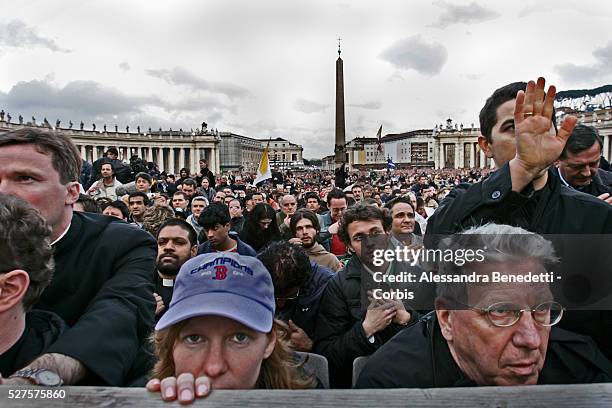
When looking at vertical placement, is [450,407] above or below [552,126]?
below

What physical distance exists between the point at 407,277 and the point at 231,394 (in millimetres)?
782

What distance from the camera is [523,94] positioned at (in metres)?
1.89

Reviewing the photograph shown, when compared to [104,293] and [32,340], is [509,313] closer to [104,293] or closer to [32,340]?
[104,293]

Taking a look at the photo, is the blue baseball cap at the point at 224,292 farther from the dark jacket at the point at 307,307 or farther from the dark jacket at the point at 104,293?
the dark jacket at the point at 307,307

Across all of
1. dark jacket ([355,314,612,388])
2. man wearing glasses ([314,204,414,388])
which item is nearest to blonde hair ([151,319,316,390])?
dark jacket ([355,314,612,388])

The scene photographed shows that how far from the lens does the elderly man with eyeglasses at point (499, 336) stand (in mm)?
1610

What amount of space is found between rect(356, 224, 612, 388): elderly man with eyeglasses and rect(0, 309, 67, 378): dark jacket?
121 cm

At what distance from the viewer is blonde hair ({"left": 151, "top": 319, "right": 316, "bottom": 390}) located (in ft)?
5.92

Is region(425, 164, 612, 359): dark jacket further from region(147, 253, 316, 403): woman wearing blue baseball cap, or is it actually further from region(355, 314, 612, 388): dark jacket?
region(147, 253, 316, 403): woman wearing blue baseball cap

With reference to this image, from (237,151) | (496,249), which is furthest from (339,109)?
(237,151)

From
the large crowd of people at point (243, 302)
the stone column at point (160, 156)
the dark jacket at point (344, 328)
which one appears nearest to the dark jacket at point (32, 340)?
the large crowd of people at point (243, 302)

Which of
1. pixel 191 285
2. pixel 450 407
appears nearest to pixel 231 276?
pixel 191 285

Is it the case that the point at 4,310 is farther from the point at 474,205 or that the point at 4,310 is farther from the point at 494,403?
the point at 474,205

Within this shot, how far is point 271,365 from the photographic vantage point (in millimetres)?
1920
